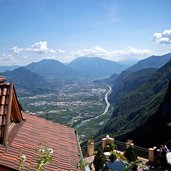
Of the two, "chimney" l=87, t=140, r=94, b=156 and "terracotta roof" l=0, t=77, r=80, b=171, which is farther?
"chimney" l=87, t=140, r=94, b=156

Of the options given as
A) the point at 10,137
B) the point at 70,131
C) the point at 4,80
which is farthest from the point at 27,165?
the point at 70,131

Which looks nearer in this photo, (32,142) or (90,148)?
(32,142)

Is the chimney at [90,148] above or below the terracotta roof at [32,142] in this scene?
below

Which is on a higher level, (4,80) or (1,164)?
(4,80)

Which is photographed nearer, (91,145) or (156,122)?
(91,145)

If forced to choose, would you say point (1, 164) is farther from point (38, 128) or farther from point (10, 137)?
point (38, 128)

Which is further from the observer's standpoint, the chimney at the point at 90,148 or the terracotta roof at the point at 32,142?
the chimney at the point at 90,148

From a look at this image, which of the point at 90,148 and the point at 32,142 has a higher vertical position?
the point at 32,142

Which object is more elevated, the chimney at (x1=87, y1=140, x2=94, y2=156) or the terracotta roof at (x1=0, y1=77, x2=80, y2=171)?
the terracotta roof at (x1=0, y1=77, x2=80, y2=171)
